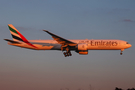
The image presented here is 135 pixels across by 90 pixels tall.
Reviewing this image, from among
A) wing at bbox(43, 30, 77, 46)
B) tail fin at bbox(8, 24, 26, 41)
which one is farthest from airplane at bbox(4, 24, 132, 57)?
tail fin at bbox(8, 24, 26, 41)

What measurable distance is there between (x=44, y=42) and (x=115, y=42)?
51.4 feet

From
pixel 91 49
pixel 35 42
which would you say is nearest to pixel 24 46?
pixel 35 42

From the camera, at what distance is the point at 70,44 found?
52.4m

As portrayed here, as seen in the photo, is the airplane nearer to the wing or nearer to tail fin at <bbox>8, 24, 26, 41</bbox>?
the wing

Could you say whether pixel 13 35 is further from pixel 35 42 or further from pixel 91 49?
pixel 91 49

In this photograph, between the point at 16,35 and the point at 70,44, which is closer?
the point at 70,44

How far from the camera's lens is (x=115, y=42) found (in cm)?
5188

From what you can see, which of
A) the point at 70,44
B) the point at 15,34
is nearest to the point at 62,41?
the point at 70,44

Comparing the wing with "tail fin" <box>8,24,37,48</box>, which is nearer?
the wing

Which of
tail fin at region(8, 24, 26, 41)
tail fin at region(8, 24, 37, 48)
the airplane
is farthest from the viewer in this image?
tail fin at region(8, 24, 26, 41)

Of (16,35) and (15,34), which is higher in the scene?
(15,34)

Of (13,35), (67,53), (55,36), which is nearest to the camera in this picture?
(55,36)

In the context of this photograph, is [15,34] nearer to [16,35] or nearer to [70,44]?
[16,35]

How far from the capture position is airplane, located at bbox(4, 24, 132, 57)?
51688 mm
